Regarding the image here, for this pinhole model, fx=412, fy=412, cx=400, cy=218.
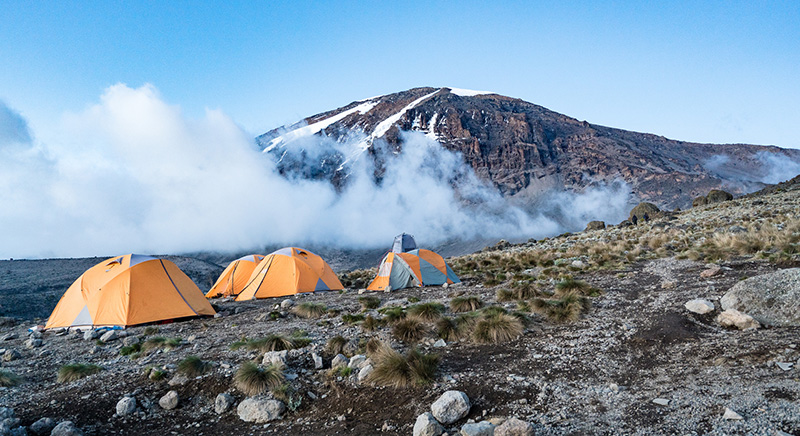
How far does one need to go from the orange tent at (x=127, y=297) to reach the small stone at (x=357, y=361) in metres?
8.80

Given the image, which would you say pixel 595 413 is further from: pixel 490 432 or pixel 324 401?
pixel 324 401

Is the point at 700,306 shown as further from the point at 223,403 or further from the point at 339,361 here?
the point at 223,403

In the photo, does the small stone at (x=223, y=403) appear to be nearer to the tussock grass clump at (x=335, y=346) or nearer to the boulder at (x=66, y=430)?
the boulder at (x=66, y=430)

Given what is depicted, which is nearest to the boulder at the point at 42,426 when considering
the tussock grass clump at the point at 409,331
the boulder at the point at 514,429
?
the tussock grass clump at the point at 409,331

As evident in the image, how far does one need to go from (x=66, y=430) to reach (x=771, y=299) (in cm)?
1075

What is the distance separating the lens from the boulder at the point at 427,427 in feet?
14.7

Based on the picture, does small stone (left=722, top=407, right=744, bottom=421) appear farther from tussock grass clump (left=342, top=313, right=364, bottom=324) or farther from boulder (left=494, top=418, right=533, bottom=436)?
tussock grass clump (left=342, top=313, right=364, bottom=324)

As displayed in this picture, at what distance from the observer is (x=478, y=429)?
4309mm

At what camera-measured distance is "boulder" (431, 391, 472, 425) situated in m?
4.80

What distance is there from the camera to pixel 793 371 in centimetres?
501

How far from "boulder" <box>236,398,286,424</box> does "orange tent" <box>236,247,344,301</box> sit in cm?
1342

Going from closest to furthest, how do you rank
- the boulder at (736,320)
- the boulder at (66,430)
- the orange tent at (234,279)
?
1. the boulder at (66,430)
2. the boulder at (736,320)
3. the orange tent at (234,279)

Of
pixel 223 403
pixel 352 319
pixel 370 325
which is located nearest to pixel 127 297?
pixel 352 319

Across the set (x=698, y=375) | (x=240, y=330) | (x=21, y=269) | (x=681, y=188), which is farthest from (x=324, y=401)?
(x=681, y=188)
